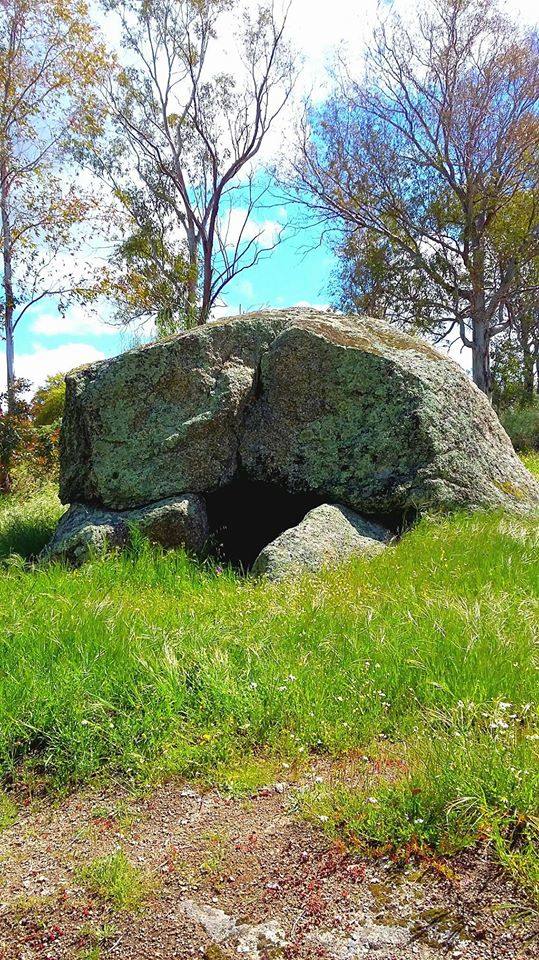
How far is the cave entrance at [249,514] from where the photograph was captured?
7.08 meters

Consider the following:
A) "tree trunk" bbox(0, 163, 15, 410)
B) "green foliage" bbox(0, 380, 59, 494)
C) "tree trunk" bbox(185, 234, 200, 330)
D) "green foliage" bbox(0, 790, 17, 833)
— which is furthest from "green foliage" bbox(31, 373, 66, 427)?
"green foliage" bbox(0, 790, 17, 833)

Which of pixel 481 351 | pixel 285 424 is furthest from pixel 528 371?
pixel 285 424

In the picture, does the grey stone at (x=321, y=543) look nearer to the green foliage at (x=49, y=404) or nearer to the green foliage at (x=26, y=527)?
the green foliage at (x=26, y=527)

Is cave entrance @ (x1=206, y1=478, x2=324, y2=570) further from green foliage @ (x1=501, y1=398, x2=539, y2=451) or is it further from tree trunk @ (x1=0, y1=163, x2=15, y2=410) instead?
green foliage @ (x1=501, y1=398, x2=539, y2=451)

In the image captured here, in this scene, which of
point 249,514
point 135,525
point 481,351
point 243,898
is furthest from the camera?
point 481,351

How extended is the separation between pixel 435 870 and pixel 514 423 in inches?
777

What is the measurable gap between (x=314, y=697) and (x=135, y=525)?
352cm

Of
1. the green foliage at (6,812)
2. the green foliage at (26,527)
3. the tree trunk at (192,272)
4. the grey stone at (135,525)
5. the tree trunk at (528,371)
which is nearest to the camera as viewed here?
the green foliage at (6,812)

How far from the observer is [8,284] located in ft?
51.6

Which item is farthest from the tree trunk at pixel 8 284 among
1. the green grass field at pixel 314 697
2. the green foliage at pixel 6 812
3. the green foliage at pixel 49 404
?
the green foliage at pixel 6 812

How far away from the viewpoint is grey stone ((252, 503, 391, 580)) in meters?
5.63

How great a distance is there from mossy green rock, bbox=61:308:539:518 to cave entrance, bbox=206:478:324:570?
159 millimetres

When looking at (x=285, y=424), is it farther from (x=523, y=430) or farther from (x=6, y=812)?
(x=523, y=430)

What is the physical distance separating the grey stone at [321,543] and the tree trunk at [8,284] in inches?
442
